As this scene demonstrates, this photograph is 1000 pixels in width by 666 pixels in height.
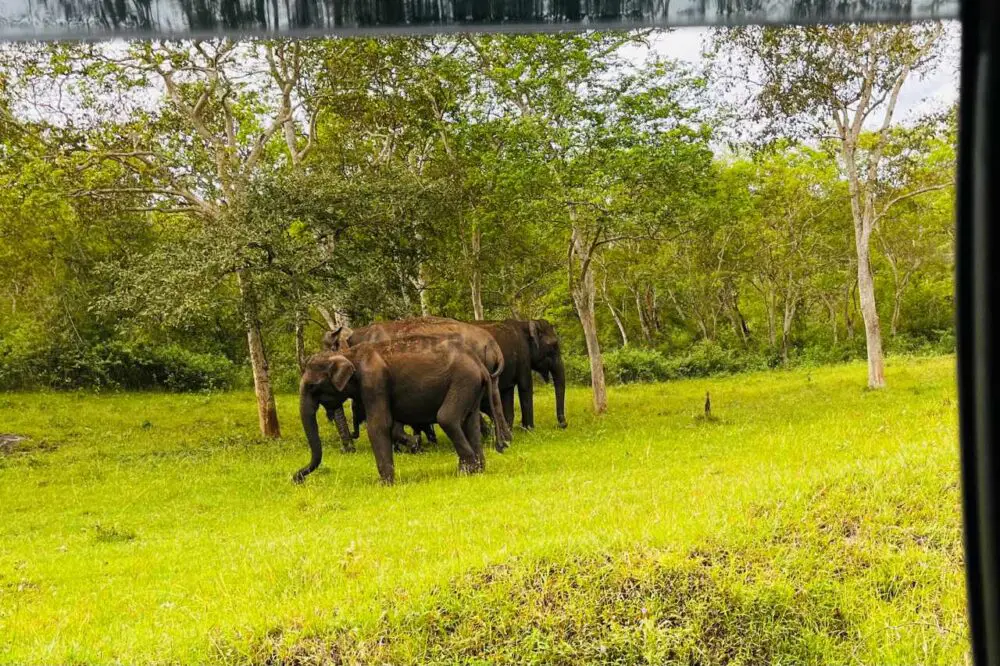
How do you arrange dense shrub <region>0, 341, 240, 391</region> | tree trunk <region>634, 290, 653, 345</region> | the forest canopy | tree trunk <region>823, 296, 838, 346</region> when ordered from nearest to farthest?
the forest canopy < dense shrub <region>0, 341, 240, 391</region> < tree trunk <region>823, 296, 838, 346</region> < tree trunk <region>634, 290, 653, 345</region>

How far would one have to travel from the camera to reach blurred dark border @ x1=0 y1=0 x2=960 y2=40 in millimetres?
1019

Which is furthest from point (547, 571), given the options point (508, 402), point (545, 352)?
point (545, 352)

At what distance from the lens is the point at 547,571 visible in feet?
6.57

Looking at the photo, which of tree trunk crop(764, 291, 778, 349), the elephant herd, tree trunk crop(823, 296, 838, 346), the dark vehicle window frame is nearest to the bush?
tree trunk crop(764, 291, 778, 349)

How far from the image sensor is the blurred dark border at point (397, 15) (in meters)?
1.02

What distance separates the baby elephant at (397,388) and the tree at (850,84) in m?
2.62

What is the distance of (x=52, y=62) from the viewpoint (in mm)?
4875

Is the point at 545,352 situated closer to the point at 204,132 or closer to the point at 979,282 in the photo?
the point at 204,132

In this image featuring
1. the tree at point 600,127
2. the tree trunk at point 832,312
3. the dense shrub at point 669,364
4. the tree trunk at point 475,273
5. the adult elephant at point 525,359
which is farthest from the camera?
the dense shrub at point 669,364

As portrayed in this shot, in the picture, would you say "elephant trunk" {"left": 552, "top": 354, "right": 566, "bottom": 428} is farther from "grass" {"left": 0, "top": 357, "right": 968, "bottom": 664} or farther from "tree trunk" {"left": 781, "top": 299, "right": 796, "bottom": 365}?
"tree trunk" {"left": 781, "top": 299, "right": 796, "bottom": 365}

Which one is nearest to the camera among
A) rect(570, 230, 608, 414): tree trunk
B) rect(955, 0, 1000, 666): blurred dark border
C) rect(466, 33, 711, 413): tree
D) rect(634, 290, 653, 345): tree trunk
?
rect(955, 0, 1000, 666): blurred dark border

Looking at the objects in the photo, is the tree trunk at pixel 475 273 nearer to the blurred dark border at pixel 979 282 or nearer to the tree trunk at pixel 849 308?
the tree trunk at pixel 849 308

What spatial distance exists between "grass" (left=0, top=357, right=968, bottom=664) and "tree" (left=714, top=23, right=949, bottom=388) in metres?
2.07

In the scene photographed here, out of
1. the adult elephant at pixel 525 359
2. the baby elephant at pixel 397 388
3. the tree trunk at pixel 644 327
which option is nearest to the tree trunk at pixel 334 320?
the adult elephant at pixel 525 359
